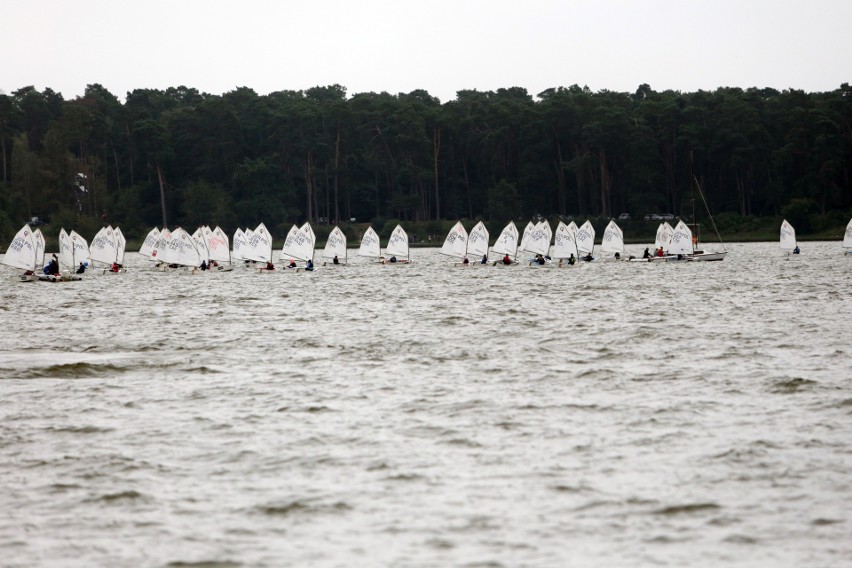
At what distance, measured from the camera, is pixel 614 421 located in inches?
687

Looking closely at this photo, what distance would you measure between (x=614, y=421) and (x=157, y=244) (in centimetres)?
7986

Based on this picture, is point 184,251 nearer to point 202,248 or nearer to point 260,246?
point 260,246

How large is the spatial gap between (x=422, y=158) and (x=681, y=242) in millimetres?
67019

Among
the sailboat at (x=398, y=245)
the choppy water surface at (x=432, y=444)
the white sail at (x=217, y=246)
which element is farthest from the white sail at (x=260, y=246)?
the choppy water surface at (x=432, y=444)

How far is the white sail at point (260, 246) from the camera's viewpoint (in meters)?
78.6

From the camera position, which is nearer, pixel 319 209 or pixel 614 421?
pixel 614 421

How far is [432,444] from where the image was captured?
1609 centimetres

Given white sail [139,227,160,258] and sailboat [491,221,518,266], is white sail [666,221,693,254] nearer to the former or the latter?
sailboat [491,221,518,266]

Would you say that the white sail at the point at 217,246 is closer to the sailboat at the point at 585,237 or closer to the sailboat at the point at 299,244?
the sailboat at the point at 299,244

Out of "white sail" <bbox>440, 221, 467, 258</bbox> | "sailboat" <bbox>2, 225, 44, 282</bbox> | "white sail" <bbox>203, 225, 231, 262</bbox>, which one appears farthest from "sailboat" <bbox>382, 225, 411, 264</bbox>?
"sailboat" <bbox>2, 225, 44, 282</bbox>

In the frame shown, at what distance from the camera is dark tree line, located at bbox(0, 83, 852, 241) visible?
424 ft

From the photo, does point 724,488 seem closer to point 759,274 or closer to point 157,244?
point 759,274

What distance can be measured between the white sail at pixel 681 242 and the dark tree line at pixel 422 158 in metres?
45.8

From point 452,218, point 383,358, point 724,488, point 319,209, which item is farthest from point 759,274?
point 319,209
